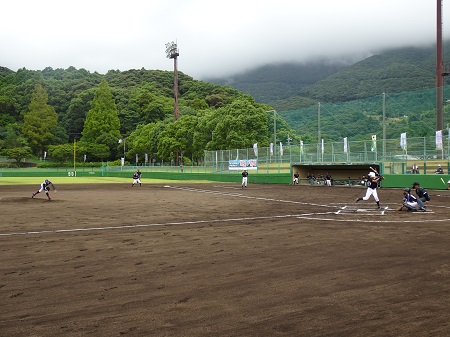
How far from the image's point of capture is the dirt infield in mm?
4922

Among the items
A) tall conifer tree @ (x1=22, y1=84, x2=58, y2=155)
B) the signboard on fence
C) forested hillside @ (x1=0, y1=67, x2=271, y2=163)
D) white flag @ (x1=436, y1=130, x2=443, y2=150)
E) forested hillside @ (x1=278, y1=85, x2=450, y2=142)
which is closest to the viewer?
white flag @ (x1=436, y1=130, x2=443, y2=150)

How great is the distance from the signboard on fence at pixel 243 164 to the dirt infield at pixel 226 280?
36.2 m

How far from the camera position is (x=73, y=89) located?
129750 mm

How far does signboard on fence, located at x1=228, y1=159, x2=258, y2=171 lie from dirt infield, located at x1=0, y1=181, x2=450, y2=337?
36.2 m

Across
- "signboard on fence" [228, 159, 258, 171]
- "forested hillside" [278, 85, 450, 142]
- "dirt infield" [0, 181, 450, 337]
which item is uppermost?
"forested hillside" [278, 85, 450, 142]

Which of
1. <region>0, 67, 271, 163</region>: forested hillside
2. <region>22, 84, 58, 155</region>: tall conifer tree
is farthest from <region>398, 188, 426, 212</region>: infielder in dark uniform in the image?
<region>22, 84, 58, 155</region>: tall conifer tree

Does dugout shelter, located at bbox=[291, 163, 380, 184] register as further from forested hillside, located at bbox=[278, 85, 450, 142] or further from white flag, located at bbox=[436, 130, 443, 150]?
white flag, located at bbox=[436, 130, 443, 150]

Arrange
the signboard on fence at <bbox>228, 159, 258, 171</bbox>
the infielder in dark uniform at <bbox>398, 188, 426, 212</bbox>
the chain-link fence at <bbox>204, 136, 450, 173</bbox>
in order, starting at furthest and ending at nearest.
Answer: the signboard on fence at <bbox>228, 159, 258, 171</bbox> → the chain-link fence at <bbox>204, 136, 450, 173</bbox> → the infielder in dark uniform at <bbox>398, 188, 426, 212</bbox>

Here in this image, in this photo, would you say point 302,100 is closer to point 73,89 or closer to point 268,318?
point 73,89

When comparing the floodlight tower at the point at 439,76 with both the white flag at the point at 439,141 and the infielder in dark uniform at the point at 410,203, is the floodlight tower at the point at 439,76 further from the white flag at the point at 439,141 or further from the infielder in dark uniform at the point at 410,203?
the infielder in dark uniform at the point at 410,203

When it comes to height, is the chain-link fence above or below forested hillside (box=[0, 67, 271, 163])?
below

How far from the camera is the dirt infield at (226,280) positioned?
4.92 metres

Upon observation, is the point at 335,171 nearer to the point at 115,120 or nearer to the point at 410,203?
the point at 410,203

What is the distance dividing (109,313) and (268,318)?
1964mm
